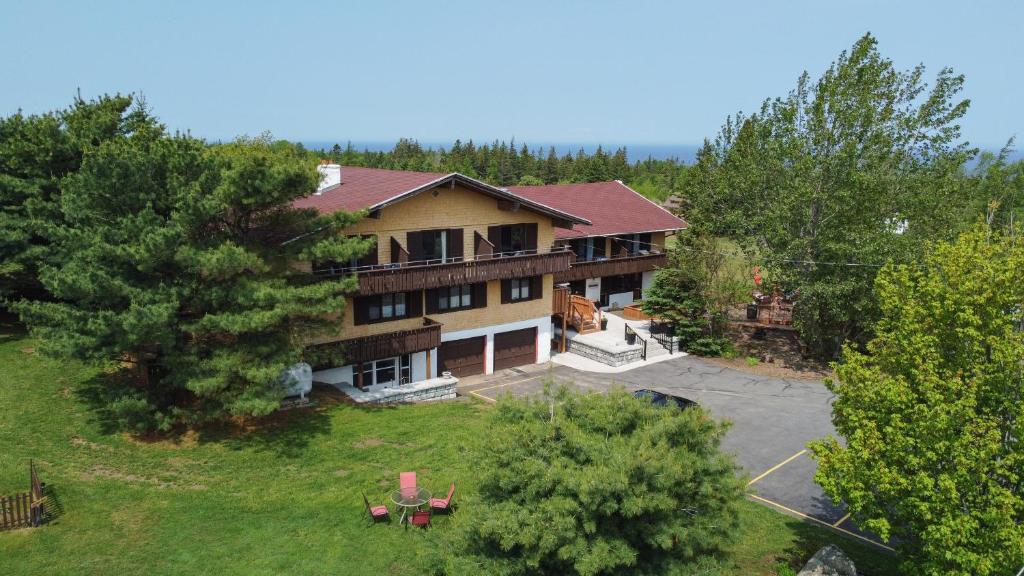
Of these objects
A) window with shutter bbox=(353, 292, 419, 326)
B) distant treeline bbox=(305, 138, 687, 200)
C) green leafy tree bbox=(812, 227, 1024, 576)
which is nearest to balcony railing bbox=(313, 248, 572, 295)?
window with shutter bbox=(353, 292, 419, 326)

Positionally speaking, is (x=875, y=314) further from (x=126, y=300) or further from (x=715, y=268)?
(x=126, y=300)

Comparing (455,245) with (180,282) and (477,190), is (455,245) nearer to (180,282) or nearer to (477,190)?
(477,190)

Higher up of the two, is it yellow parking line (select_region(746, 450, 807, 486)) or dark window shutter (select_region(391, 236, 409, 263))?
dark window shutter (select_region(391, 236, 409, 263))

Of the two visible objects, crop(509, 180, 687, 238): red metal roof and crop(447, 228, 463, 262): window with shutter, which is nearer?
crop(447, 228, 463, 262): window with shutter

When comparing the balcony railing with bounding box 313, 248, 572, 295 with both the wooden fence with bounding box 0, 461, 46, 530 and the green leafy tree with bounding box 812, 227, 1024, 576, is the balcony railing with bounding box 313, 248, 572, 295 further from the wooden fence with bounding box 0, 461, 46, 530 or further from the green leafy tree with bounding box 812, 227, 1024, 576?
the green leafy tree with bounding box 812, 227, 1024, 576

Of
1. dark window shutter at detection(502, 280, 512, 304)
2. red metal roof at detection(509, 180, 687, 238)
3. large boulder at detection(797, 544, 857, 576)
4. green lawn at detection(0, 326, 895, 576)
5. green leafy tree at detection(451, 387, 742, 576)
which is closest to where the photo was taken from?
green leafy tree at detection(451, 387, 742, 576)

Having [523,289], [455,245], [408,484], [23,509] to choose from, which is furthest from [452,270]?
[23,509]

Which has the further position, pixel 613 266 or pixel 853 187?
pixel 613 266

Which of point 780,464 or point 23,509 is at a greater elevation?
point 23,509
